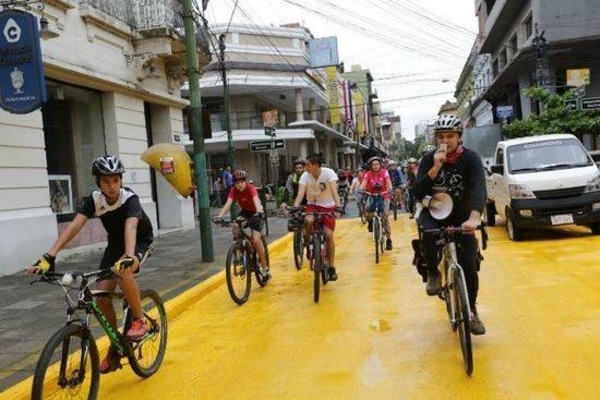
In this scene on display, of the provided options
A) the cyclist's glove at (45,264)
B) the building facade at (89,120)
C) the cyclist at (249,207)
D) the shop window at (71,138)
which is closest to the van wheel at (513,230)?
the cyclist at (249,207)

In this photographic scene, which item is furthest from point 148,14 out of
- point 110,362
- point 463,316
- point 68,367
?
point 463,316

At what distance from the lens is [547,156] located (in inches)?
464

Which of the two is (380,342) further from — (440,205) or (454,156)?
(454,156)

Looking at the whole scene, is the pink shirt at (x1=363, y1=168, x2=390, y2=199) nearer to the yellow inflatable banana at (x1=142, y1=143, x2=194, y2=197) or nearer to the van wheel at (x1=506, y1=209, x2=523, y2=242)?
the van wheel at (x1=506, y1=209, x2=523, y2=242)

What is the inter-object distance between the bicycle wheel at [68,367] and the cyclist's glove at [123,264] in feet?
1.43

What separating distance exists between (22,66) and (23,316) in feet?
13.7

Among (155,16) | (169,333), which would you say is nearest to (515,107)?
(155,16)

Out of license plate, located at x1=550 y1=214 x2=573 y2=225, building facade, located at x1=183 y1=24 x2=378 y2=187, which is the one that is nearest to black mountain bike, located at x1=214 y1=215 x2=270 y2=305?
license plate, located at x1=550 y1=214 x2=573 y2=225

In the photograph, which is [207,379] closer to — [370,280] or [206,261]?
[370,280]

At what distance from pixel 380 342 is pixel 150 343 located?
1971 millimetres

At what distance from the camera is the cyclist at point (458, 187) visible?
201 inches

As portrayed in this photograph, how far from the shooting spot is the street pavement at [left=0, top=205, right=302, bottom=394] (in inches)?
224

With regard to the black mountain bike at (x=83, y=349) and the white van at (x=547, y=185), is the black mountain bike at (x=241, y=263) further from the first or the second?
the white van at (x=547, y=185)

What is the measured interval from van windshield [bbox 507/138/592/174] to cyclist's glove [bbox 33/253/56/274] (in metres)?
9.31
